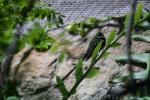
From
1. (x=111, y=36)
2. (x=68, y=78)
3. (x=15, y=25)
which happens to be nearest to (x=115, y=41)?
(x=111, y=36)

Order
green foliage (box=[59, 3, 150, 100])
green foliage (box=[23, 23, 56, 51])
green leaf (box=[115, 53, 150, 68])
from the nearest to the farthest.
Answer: green foliage (box=[23, 23, 56, 51]) < green foliage (box=[59, 3, 150, 100]) < green leaf (box=[115, 53, 150, 68])

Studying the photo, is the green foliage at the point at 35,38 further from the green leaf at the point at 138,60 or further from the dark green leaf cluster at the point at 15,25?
the green leaf at the point at 138,60

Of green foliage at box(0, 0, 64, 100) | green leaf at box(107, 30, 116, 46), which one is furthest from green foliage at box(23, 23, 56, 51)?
green leaf at box(107, 30, 116, 46)

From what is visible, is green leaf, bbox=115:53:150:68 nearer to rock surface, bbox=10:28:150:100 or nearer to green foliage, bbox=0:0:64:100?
rock surface, bbox=10:28:150:100

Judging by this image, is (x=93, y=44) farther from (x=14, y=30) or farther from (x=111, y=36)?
(x=14, y=30)

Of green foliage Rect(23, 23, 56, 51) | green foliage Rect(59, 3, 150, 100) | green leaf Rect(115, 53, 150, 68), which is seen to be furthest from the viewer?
green leaf Rect(115, 53, 150, 68)

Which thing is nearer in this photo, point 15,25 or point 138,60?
point 15,25

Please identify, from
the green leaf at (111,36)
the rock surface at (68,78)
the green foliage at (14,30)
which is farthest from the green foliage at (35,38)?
the rock surface at (68,78)

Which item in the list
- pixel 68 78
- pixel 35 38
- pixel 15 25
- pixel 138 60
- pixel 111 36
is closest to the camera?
pixel 35 38

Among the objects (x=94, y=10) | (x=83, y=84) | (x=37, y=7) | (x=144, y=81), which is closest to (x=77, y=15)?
(x=94, y=10)

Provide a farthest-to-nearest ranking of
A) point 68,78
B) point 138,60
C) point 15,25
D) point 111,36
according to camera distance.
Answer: point 68,78, point 138,60, point 111,36, point 15,25

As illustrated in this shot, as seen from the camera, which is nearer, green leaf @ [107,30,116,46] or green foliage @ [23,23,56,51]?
green foliage @ [23,23,56,51]
